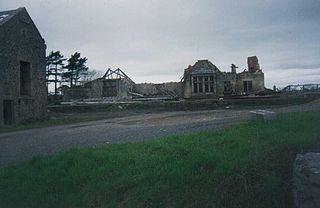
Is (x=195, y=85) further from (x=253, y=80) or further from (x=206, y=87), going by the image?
(x=253, y=80)

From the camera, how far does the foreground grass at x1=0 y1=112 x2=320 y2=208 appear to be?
5.59 meters

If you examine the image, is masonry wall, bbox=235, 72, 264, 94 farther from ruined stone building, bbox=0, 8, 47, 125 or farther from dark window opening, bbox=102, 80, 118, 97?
ruined stone building, bbox=0, 8, 47, 125

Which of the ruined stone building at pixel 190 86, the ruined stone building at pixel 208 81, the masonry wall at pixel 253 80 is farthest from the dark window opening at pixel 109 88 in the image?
the masonry wall at pixel 253 80

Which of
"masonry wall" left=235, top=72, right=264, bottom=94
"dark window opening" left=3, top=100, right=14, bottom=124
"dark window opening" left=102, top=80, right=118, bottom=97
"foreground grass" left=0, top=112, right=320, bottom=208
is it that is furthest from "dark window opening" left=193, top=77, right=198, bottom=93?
"foreground grass" left=0, top=112, right=320, bottom=208

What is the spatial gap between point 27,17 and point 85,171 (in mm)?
25580

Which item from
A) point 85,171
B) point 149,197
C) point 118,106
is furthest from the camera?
point 118,106

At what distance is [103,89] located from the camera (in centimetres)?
5188

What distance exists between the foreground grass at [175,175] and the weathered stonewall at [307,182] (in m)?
0.43

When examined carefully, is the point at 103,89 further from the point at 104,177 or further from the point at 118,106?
the point at 104,177

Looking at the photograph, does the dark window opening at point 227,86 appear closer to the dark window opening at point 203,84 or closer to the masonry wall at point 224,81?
the masonry wall at point 224,81

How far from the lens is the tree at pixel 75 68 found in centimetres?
6794

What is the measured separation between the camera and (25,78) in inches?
1175

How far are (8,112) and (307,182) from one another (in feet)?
83.5

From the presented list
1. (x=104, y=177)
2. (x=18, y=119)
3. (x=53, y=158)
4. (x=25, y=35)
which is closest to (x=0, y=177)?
(x=53, y=158)
